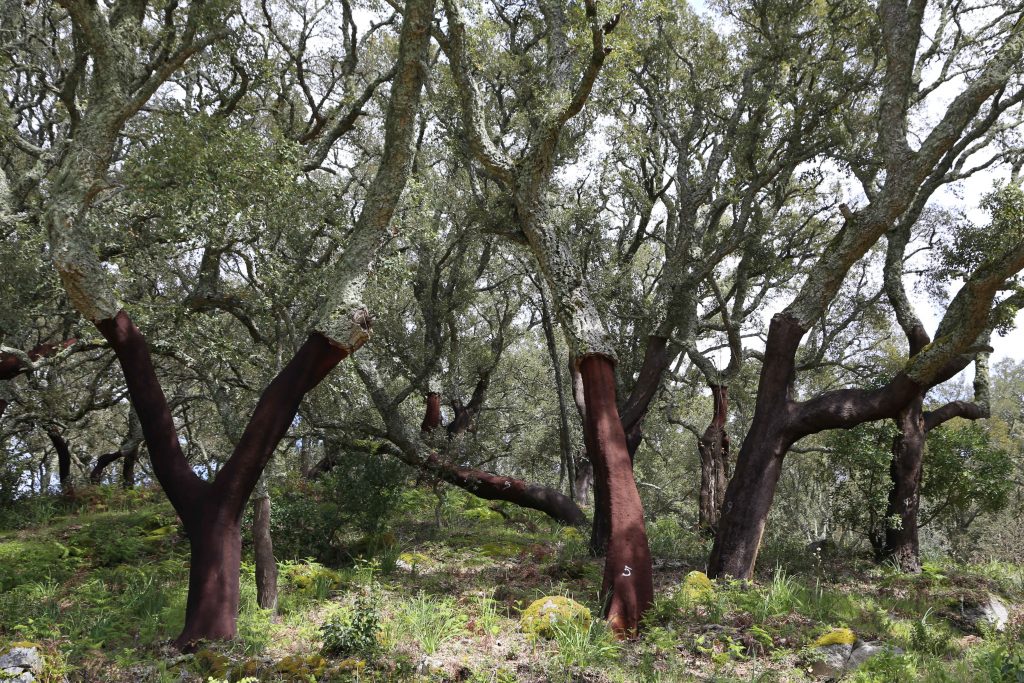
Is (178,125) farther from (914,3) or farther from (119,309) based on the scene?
(914,3)

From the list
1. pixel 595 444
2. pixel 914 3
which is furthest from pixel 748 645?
pixel 914 3

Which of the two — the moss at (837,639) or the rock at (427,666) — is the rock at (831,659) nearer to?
the moss at (837,639)

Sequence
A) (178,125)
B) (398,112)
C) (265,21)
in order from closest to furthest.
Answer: (398,112) → (178,125) → (265,21)

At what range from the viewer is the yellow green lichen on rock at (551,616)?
6379 millimetres

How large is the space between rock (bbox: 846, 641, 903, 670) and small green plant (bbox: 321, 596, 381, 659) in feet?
13.2

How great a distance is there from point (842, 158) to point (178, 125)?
10801 millimetres

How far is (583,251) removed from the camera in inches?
545

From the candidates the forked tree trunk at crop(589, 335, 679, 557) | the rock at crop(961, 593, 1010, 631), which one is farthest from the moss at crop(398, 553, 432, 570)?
the rock at crop(961, 593, 1010, 631)

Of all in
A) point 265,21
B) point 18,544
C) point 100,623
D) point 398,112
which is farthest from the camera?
point 265,21

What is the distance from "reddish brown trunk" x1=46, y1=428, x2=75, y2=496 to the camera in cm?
1505

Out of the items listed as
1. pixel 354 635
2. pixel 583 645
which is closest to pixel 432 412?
pixel 354 635

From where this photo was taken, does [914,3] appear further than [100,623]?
Yes

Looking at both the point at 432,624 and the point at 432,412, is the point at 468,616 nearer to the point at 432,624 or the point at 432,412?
the point at 432,624

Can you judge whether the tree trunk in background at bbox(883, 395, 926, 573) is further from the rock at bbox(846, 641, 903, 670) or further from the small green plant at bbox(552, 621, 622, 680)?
the small green plant at bbox(552, 621, 622, 680)
